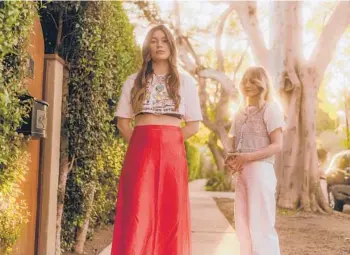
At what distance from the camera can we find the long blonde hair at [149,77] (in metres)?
3.40

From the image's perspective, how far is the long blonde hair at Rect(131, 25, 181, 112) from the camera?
3398 millimetres

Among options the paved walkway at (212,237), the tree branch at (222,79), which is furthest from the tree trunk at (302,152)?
the tree branch at (222,79)

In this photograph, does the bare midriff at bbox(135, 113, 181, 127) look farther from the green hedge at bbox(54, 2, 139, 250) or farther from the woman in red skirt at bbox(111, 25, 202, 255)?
the green hedge at bbox(54, 2, 139, 250)

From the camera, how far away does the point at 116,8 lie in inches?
256

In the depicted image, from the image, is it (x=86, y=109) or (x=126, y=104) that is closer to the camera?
(x=126, y=104)

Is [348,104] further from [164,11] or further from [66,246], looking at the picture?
[66,246]

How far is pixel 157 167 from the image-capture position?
333 centimetres

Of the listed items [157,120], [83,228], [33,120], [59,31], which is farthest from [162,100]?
[83,228]

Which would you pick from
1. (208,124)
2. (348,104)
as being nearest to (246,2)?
(208,124)

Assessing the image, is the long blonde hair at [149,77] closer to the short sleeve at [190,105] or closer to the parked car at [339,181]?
the short sleeve at [190,105]

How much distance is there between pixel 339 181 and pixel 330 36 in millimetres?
3519

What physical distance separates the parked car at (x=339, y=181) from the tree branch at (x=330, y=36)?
2.43 m

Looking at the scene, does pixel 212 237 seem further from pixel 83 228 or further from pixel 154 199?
pixel 154 199

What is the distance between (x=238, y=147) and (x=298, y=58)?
7.47 metres
